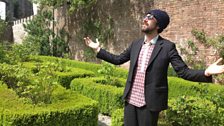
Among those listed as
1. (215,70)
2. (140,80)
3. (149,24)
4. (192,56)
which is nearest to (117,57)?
(140,80)

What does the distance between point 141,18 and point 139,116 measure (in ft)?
31.3

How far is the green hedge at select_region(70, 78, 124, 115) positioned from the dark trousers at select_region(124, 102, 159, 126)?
370 centimetres

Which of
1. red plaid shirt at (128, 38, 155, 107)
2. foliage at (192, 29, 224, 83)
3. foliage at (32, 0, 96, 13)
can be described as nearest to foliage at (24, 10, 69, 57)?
foliage at (32, 0, 96, 13)

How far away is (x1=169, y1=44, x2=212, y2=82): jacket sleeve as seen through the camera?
3.15 m

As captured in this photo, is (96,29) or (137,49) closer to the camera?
(137,49)

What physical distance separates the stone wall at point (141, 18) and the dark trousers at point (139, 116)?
6969mm

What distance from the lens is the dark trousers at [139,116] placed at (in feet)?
11.1

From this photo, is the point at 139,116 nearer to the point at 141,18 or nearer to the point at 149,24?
the point at 149,24

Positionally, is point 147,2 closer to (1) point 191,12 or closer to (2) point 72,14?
(1) point 191,12

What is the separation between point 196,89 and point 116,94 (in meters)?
1.80

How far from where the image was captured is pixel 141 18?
500 inches

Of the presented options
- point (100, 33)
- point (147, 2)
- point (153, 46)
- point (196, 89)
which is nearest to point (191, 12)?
point (147, 2)

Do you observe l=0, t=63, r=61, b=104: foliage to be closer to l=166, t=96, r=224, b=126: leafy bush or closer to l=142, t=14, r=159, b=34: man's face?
l=166, t=96, r=224, b=126: leafy bush

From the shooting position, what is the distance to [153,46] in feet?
11.4
